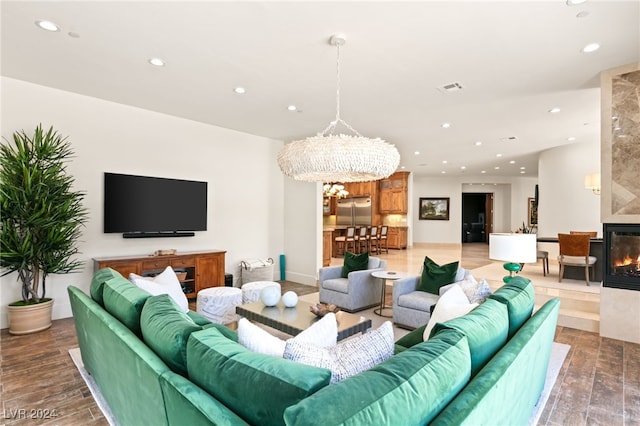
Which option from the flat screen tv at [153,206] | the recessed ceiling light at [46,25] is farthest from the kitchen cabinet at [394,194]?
the recessed ceiling light at [46,25]

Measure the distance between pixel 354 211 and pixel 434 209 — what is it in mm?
3853

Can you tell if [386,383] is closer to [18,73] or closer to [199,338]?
[199,338]

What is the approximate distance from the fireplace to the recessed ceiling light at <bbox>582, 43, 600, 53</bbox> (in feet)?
6.34

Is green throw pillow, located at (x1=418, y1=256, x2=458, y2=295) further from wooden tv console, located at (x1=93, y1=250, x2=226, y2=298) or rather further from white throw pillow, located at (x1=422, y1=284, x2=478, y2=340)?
wooden tv console, located at (x1=93, y1=250, x2=226, y2=298)

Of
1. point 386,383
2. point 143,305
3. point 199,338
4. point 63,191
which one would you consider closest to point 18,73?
point 63,191

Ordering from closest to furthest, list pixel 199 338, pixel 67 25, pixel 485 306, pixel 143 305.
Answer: pixel 199 338, pixel 485 306, pixel 143 305, pixel 67 25

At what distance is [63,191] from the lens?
13.3 ft

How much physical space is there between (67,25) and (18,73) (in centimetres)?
167

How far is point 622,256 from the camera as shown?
379 centimetres

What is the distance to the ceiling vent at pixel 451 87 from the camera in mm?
4059

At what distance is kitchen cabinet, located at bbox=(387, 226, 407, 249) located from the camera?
1243 cm

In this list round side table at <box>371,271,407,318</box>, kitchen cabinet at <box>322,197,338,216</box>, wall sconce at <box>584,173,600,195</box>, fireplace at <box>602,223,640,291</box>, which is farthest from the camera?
kitchen cabinet at <box>322,197,338,216</box>

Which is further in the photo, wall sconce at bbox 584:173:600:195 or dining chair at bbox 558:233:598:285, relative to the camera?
wall sconce at bbox 584:173:600:195

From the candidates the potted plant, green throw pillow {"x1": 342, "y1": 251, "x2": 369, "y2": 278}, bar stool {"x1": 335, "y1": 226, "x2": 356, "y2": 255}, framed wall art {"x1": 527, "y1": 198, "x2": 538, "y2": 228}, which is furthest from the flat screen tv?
framed wall art {"x1": 527, "y1": 198, "x2": 538, "y2": 228}
